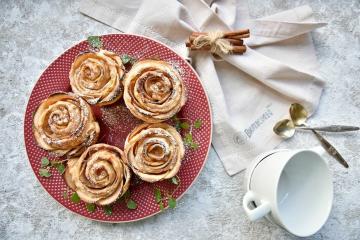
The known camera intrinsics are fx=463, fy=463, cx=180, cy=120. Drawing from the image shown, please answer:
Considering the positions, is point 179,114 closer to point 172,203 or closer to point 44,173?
point 172,203

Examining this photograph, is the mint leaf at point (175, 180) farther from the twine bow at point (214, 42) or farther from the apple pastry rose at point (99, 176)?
the twine bow at point (214, 42)

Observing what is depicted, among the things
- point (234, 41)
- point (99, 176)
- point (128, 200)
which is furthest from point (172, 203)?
point (234, 41)

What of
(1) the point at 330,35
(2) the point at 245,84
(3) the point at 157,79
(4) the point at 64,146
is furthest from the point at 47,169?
(1) the point at 330,35

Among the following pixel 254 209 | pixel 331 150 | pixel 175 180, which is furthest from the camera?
pixel 331 150

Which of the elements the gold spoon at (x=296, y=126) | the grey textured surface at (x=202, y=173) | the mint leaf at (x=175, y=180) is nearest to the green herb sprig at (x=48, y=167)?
the grey textured surface at (x=202, y=173)

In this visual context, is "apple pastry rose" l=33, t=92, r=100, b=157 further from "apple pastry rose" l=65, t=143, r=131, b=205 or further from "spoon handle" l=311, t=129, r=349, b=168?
"spoon handle" l=311, t=129, r=349, b=168
